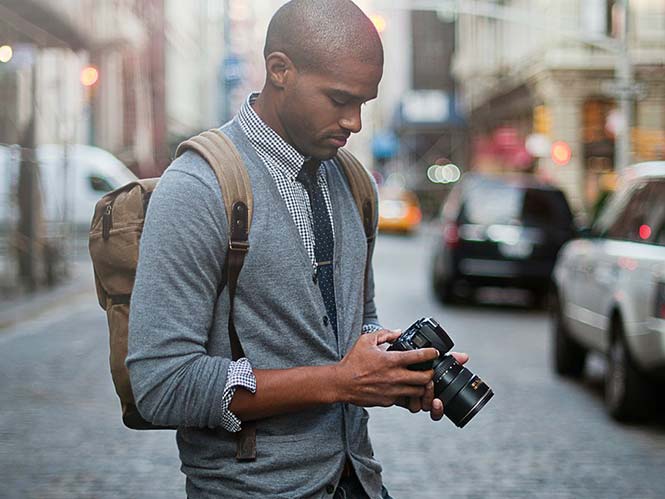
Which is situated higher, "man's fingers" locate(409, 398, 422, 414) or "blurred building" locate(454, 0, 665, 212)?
"blurred building" locate(454, 0, 665, 212)

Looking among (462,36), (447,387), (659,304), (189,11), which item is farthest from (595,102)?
(447,387)

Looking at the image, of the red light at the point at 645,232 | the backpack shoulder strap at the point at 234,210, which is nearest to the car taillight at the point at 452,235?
the red light at the point at 645,232

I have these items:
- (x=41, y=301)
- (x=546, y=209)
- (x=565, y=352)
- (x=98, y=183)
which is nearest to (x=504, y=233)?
(x=546, y=209)

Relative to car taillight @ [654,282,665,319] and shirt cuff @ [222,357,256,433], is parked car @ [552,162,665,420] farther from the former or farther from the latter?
shirt cuff @ [222,357,256,433]

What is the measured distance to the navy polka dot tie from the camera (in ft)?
8.11

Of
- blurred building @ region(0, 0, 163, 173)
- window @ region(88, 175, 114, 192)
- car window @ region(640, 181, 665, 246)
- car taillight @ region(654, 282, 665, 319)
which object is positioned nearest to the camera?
car taillight @ region(654, 282, 665, 319)

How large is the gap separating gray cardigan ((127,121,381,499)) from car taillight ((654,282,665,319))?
552 centimetres

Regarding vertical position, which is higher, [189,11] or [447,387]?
[189,11]

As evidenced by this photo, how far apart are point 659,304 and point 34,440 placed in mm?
3885

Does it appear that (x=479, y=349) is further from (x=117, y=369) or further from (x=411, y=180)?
(x=411, y=180)

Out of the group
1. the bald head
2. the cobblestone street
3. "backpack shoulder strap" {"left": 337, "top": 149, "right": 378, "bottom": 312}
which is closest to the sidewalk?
the cobblestone street

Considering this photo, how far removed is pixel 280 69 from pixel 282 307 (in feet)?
1.45

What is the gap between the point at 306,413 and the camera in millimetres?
2408

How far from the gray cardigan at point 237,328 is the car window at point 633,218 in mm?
6551
